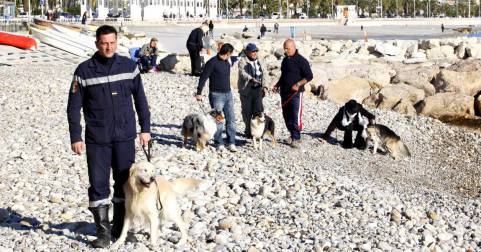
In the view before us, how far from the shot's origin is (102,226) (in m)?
5.92

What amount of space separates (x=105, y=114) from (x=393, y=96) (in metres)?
12.9

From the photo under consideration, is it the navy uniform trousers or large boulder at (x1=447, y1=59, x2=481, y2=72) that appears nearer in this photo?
the navy uniform trousers

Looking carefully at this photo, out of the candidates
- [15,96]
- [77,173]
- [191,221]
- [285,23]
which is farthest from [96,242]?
[285,23]

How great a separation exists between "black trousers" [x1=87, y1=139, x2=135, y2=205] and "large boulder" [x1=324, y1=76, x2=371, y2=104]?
39.7 ft

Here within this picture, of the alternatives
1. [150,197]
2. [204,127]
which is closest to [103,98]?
[150,197]

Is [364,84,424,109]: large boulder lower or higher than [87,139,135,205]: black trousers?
lower

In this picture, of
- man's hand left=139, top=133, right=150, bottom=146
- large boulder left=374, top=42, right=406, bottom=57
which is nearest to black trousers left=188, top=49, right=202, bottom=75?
man's hand left=139, top=133, right=150, bottom=146

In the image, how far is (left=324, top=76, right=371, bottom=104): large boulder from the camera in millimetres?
17688

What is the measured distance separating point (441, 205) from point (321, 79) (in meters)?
10.6

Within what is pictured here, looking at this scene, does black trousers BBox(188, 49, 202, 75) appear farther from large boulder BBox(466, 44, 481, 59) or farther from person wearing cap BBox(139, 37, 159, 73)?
large boulder BBox(466, 44, 481, 59)

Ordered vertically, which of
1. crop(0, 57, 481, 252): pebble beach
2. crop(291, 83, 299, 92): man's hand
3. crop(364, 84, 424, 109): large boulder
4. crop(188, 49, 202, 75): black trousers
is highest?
crop(188, 49, 202, 75): black trousers

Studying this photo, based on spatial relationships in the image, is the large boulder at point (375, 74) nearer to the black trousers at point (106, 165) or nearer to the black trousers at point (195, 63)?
the black trousers at point (195, 63)

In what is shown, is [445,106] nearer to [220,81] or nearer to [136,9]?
[220,81]

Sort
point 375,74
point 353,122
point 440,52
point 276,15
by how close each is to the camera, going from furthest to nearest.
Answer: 1. point 276,15
2. point 440,52
3. point 375,74
4. point 353,122
